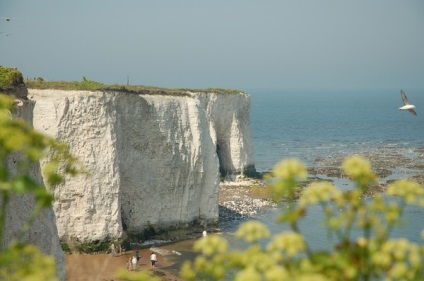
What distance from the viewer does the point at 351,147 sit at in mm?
79125

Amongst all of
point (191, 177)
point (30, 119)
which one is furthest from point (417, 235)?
point (30, 119)

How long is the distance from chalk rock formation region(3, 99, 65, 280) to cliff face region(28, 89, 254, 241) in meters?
6.12

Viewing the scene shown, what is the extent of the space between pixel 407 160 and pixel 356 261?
206 feet

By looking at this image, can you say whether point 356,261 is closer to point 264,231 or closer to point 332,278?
point 332,278

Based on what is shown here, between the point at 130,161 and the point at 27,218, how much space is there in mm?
13245

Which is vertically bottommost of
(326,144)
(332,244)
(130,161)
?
(326,144)

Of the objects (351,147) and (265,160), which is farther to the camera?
(351,147)

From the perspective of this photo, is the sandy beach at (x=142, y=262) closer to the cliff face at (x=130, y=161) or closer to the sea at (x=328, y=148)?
the sea at (x=328, y=148)

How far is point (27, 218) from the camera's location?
15914mm

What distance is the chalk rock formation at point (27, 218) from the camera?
15.0m

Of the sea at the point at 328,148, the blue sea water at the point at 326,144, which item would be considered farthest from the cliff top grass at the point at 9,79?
the blue sea water at the point at 326,144

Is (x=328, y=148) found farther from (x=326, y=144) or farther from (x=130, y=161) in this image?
(x=130, y=161)

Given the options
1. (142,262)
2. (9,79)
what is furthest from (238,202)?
(9,79)

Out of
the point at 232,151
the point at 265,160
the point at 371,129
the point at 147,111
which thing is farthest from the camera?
the point at 371,129
